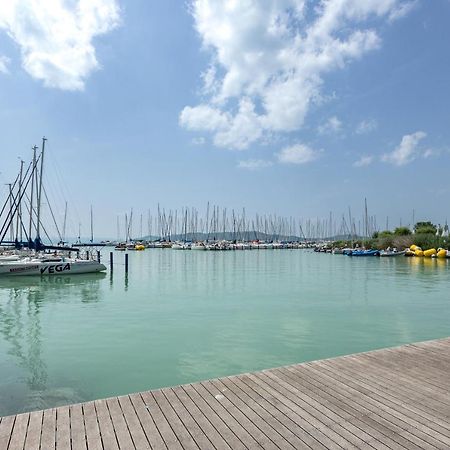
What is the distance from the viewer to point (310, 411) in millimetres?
5352

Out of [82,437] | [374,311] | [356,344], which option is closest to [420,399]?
[82,437]

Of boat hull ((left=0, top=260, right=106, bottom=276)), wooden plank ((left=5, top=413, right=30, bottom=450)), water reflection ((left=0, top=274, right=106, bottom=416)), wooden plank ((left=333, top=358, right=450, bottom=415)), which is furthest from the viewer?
boat hull ((left=0, top=260, right=106, bottom=276))

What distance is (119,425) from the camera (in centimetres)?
495

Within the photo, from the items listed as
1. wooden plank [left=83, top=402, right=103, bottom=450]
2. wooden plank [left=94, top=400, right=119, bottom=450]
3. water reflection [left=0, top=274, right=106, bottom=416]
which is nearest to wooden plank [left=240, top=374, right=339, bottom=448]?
wooden plank [left=94, top=400, right=119, bottom=450]

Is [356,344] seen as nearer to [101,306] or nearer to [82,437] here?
[82,437]

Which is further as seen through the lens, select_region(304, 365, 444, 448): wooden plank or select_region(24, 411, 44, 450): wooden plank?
select_region(304, 365, 444, 448): wooden plank

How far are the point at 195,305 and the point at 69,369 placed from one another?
33.4 feet

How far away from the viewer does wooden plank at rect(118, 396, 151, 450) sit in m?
4.52

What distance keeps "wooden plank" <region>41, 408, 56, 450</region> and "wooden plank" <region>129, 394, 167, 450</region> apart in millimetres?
1006

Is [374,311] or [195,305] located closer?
[374,311]

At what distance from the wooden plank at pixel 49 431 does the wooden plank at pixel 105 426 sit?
1.71ft

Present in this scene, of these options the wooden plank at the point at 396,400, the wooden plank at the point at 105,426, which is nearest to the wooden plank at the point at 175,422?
the wooden plank at the point at 105,426

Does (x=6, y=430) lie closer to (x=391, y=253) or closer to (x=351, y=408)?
(x=351, y=408)

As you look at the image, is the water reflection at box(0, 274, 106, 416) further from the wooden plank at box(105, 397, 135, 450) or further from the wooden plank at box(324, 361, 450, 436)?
the wooden plank at box(324, 361, 450, 436)
